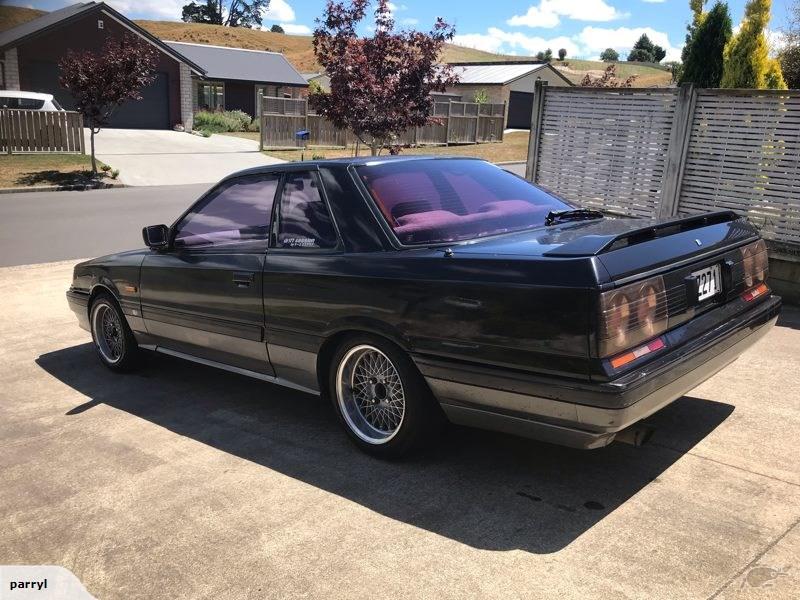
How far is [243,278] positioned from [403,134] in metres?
25.2

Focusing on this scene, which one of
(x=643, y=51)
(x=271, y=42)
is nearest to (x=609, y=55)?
(x=643, y=51)

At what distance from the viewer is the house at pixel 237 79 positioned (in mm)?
41438

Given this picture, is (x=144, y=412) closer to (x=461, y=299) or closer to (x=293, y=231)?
(x=293, y=231)

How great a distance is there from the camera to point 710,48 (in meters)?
12.5

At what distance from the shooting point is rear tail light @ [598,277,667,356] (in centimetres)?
293

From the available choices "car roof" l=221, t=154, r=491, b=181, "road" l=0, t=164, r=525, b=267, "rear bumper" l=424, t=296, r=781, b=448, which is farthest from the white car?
"rear bumper" l=424, t=296, r=781, b=448

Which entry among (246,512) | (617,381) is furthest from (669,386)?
(246,512)

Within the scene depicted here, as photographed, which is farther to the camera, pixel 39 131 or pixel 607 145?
pixel 39 131

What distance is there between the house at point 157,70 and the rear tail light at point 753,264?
2636cm

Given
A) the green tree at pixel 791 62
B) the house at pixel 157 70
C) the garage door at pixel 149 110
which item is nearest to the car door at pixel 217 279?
the green tree at pixel 791 62

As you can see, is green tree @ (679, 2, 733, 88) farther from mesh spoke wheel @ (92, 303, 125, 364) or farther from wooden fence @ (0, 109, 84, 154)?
wooden fence @ (0, 109, 84, 154)

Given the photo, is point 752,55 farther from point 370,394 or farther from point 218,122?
point 218,122

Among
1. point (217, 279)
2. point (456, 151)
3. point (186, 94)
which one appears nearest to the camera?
point (217, 279)

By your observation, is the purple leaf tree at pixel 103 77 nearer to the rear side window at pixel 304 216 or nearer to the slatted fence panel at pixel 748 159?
the slatted fence panel at pixel 748 159
